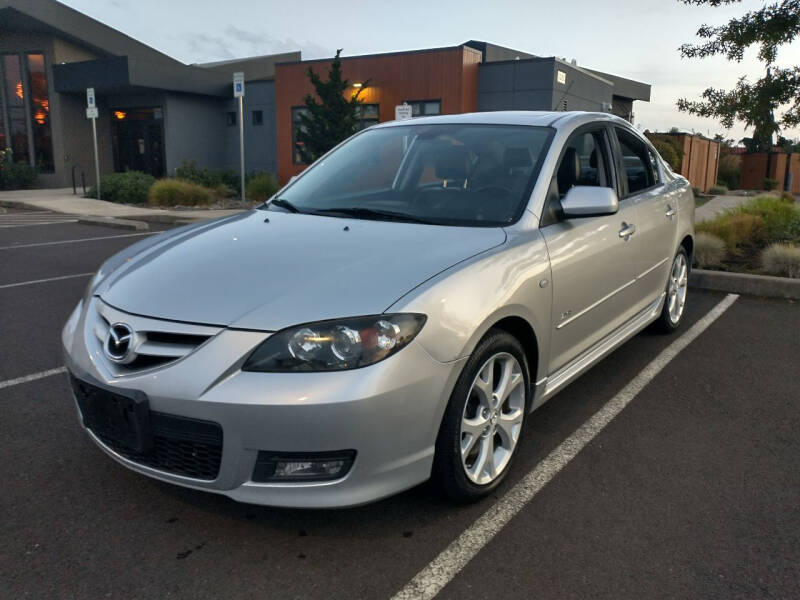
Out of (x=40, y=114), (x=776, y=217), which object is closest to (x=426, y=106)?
(x=776, y=217)

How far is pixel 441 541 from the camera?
2795mm

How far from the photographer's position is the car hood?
2619mm

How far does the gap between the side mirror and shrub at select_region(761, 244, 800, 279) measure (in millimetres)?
5679

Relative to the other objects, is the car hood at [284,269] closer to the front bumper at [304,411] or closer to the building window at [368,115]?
the front bumper at [304,411]

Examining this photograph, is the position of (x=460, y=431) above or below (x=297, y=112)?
below

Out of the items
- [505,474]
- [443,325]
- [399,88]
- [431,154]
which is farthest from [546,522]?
[399,88]

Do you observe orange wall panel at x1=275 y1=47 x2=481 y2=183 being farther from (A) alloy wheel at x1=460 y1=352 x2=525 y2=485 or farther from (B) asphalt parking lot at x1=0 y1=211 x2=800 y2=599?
(A) alloy wheel at x1=460 y1=352 x2=525 y2=485

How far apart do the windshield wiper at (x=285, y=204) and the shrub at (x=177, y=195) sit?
15693 millimetres

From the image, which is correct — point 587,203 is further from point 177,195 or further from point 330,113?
point 330,113

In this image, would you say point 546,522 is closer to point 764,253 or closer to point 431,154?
point 431,154

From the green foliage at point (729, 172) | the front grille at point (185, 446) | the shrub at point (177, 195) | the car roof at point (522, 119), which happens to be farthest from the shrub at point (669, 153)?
the front grille at point (185, 446)

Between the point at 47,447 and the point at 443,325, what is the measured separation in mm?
2246

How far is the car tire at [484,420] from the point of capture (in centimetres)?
280

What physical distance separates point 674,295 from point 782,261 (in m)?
3.25
